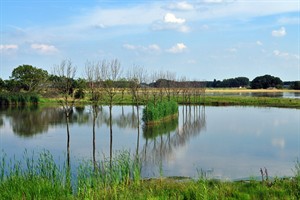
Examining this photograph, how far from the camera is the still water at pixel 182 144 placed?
13320 millimetres

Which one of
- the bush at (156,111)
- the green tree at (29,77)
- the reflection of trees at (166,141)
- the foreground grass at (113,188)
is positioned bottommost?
the reflection of trees at (166,141)

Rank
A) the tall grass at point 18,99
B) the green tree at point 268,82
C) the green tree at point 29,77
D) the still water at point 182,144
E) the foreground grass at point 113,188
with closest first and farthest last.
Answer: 1. the foreground grass at point 113,188
2. the still water at point 182,144
3. the tall grass at point 18,99
4. the green tree at point 29,77
5. the green tree at point 268,82

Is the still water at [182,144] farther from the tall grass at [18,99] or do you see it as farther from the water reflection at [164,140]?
the tall grass at [18,99]

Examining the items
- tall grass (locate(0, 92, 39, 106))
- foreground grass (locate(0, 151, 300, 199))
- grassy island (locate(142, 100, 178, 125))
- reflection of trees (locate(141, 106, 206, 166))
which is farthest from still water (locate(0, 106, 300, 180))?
tall grass (locate(0, 92, 39, 106))

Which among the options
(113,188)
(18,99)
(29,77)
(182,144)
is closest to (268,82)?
(29,77)

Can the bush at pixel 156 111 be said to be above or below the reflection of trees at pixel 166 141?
above

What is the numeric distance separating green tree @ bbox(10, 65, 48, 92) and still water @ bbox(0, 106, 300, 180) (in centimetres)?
3352

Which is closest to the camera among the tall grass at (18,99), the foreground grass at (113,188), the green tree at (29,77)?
the foreground grass at (113,188)

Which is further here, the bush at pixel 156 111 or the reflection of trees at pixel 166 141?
the bush at pixel 156 111

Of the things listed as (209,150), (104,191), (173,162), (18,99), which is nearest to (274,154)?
(209,150)

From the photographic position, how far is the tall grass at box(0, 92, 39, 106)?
4900 centimetres

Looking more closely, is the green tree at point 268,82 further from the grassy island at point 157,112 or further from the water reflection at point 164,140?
the water reflection at point 164,140

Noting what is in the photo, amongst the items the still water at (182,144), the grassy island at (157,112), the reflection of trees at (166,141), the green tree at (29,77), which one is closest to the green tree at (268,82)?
the green tree at (29,77)

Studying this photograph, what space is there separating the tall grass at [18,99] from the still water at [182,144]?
73.8 ft
